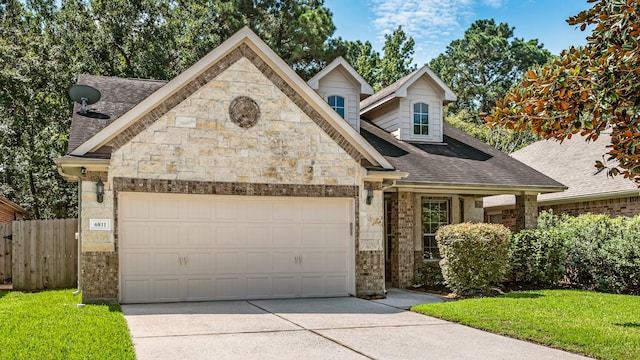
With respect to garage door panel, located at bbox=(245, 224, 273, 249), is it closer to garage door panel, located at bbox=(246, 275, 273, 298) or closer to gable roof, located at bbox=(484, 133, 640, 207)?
garage door panel, located at bbox=(246, 275, 273, 298)

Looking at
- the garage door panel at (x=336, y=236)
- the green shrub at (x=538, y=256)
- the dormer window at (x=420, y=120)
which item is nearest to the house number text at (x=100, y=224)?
the garage door panel at (x=336, y=236)

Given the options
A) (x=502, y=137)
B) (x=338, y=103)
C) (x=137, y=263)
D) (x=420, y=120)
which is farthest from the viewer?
(x=502, y=137)

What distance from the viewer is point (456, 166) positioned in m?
17.0

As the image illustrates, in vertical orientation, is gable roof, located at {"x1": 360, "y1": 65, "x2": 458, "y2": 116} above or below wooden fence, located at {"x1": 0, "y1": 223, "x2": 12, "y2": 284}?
above

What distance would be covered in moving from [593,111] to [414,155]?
10613mm

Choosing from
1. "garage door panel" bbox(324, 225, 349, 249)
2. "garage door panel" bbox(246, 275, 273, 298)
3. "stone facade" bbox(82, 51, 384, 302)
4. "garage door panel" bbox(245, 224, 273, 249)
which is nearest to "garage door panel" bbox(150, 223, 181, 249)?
"stone facade" bbox(82, 51, 384, 302)

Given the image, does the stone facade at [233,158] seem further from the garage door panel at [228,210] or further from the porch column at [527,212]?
the porch column at [527,212]

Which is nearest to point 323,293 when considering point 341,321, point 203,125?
point 341,321

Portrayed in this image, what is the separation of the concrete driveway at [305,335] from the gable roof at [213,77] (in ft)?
10.8

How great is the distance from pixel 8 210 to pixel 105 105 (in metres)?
11.8

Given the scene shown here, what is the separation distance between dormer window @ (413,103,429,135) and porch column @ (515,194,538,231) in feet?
11.5

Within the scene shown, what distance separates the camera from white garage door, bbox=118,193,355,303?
40.1 ft

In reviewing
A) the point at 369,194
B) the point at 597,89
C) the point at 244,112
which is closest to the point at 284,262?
the point at 369,194

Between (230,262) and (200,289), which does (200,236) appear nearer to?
(230,262)
